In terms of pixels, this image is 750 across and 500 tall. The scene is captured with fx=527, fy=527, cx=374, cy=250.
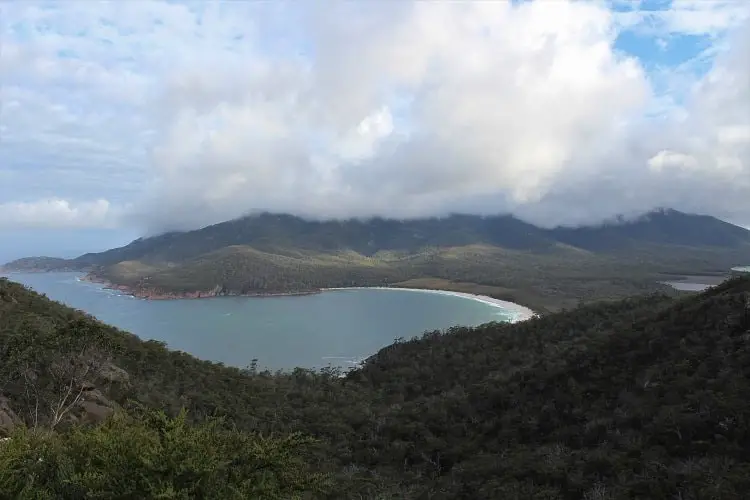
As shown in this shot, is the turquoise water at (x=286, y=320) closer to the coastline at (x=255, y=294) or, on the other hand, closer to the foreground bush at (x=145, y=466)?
the coastline at (x=255, y=294)

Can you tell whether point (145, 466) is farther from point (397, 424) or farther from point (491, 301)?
point (491, 301)

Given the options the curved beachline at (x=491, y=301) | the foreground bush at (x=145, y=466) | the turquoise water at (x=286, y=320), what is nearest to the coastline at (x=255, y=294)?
the curved beachline at (x=491, y=301)

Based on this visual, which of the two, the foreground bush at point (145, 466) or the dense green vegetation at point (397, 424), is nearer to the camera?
the foreground bush at point (145, 466)

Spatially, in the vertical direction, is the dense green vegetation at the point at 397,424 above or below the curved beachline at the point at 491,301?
above

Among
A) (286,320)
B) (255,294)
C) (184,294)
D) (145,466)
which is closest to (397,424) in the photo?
(145,466)

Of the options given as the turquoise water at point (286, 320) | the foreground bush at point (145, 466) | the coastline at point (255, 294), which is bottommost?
the turquoise water at point (286, 320)

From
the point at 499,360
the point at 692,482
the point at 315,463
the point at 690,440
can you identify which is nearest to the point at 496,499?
the point at 692,482

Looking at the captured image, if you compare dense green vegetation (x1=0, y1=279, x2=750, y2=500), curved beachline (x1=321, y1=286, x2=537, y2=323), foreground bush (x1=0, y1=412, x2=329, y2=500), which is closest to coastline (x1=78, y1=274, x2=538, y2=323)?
curved beachline (x1=321, y1=286, x2=537, y2=323)
